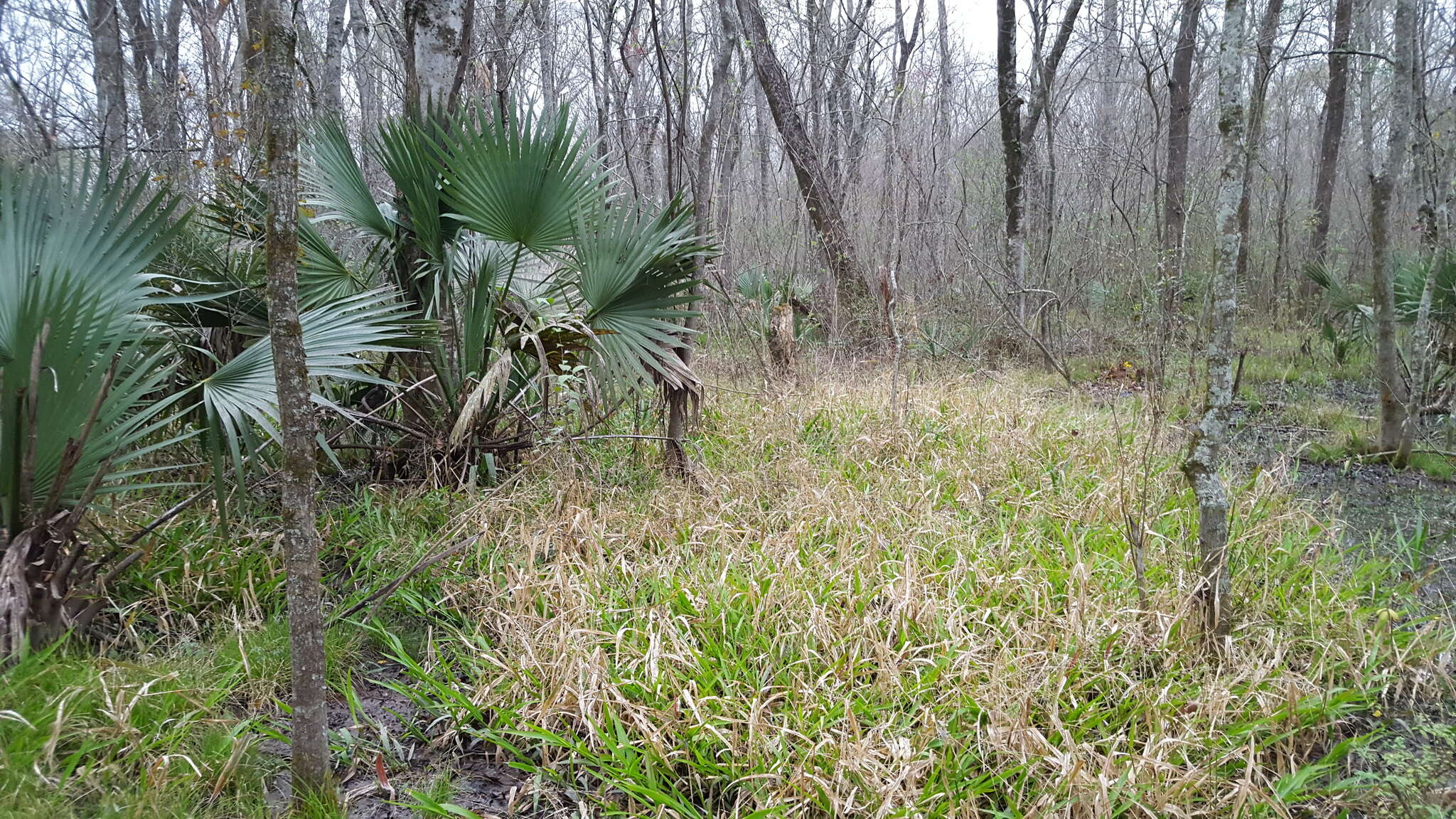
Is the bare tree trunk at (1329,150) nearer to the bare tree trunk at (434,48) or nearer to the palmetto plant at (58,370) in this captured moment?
the bare tree trunk at (434,48)

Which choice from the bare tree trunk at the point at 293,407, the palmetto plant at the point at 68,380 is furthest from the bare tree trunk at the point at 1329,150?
the palmetto plant at the point at 68,380

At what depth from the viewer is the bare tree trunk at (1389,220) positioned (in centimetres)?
477

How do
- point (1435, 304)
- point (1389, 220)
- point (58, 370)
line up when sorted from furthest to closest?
point (1435, 304) < point (1389, 220) < point (58, 370)

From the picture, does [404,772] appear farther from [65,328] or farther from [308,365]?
[65,328]

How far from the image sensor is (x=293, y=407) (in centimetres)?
184

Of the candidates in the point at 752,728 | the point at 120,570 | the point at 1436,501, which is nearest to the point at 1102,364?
the point at 1436,501

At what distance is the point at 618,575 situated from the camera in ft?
10.5

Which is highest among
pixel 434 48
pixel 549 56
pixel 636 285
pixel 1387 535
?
pixel 549 56

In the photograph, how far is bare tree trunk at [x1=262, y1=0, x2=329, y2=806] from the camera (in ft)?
5.81

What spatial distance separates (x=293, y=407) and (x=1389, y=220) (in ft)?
20.2

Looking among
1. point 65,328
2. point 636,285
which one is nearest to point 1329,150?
point 636,285

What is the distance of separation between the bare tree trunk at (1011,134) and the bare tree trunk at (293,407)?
8.94 m

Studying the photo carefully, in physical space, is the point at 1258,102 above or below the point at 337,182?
above

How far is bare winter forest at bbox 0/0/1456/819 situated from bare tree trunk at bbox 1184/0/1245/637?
0.05ft
